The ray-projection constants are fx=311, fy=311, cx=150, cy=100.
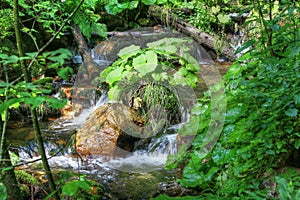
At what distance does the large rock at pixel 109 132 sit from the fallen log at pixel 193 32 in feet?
10.6

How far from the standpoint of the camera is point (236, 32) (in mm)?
7742

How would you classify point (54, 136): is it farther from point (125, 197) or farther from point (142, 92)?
point (125, 197)

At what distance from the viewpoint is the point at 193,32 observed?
7.16 metres

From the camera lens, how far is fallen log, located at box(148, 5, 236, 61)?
6.62 m

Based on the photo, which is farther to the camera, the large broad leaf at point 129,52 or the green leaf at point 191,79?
the green leaf at point 191,79

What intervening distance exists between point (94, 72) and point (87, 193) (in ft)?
10.7

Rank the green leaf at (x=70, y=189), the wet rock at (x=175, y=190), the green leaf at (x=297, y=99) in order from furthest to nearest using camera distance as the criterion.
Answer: the wet rock at (x=175, y=190)
the green leaf at (x=297, y=99)
the green leaf at (x=70, y=189)

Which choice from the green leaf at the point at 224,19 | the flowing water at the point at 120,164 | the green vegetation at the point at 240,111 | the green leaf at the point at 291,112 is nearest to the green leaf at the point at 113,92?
the flowing water at the point at 120,164

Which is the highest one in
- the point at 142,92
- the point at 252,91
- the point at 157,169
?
the point at 252,91

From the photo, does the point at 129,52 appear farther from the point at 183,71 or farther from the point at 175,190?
the point at 175,190

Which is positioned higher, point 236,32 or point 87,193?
point 236,32

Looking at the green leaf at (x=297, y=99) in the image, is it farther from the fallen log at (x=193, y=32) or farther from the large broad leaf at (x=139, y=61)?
the fallen log at (x=193, y=32)

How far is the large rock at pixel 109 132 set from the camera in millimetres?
3807

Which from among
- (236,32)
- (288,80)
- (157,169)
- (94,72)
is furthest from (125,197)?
(236,32)
